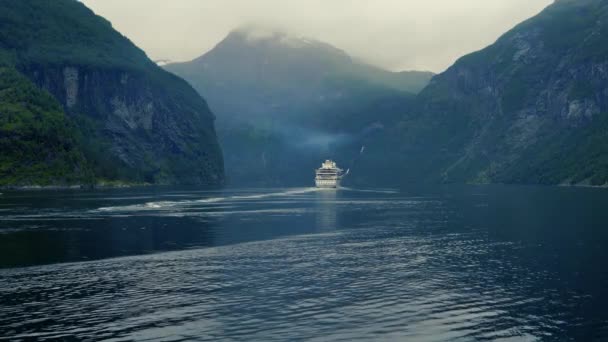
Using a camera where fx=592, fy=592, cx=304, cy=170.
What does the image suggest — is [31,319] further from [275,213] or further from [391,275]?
[275,213]

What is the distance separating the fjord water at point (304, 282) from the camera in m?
44.1

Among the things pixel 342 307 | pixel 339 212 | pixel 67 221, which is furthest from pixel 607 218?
pixel 67 221

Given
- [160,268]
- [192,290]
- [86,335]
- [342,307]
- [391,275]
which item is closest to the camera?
[86,335]

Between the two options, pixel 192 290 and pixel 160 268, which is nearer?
pixel 192 290

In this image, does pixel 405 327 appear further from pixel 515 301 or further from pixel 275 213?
pixel 275 213

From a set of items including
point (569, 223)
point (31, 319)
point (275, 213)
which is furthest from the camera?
point (275, 213)

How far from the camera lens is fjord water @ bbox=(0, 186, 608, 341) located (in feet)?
145

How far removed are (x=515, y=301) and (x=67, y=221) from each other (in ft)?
319

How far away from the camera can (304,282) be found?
6078 centimetres

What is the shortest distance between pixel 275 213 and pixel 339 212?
714 inches

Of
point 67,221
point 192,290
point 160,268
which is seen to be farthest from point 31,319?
point 67,221

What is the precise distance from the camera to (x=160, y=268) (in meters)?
69.2

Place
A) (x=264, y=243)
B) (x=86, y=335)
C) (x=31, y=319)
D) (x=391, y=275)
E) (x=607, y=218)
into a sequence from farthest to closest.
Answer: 1. (x=607, y=218)
2. (x=264, y=243)
3. (x=391, y=275)
4. (x=31, y=319)
5. (x=86, y=335)

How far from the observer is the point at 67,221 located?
12244cm
